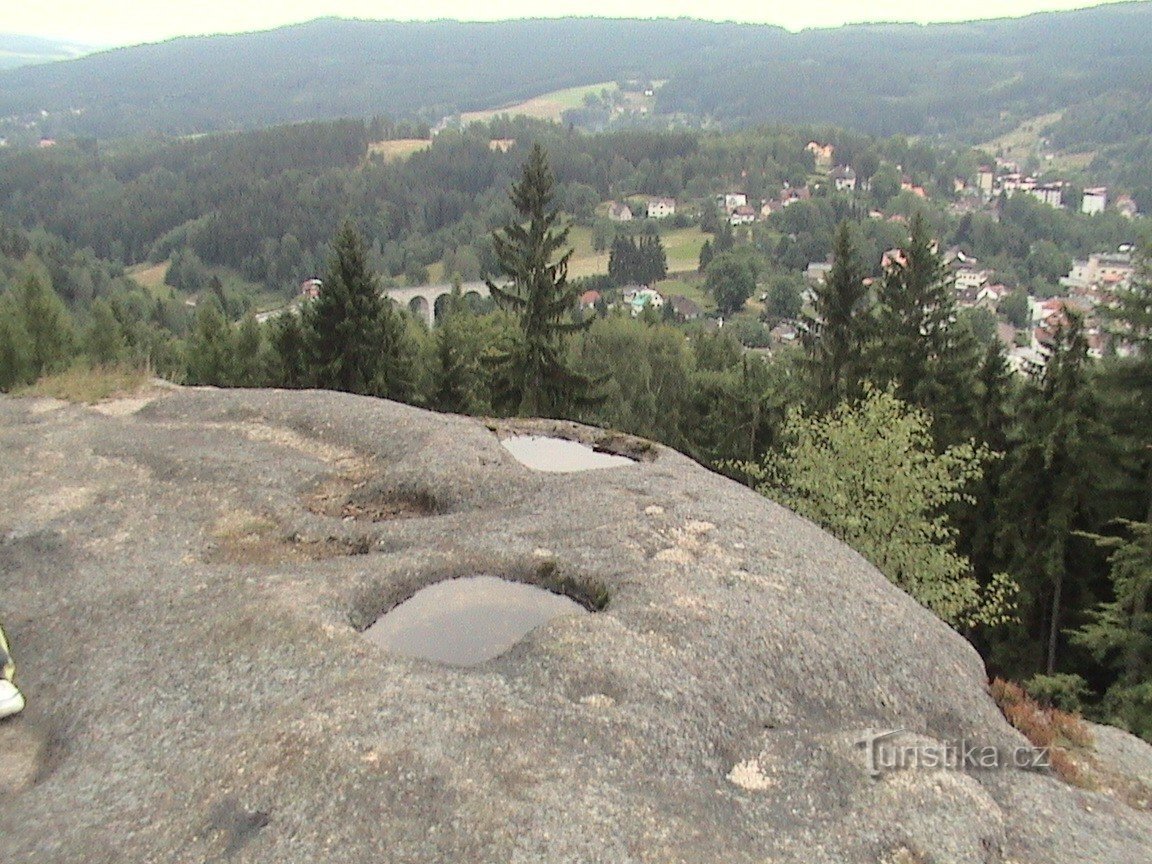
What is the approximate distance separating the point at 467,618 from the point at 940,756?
26.6 feet

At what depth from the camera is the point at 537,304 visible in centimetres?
4191

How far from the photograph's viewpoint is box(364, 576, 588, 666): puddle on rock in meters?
15.9

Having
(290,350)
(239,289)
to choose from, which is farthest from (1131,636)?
(239,289)

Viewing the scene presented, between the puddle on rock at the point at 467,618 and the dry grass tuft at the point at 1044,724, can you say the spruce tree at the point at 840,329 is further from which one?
the puddle on rock at the point at 467,618

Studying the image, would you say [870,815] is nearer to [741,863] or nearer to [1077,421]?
[741,863]

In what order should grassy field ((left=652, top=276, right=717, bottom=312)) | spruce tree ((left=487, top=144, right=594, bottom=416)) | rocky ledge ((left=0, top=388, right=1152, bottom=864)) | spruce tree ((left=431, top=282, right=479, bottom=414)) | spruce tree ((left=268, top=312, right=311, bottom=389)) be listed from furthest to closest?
1. grassy field ((left=652, top=276, right=717, bottom=312))
2. spruce tree ((left=431, top=282, right=479, bottom=414))
3. spruce tree ((left=268, top=312, right=311, bottom=389))
4. spruce tree ((left=487, top=144, right=594, bottom=416))
5. rocky ledge ((left=0, top=388, right=1152, bottom=864))

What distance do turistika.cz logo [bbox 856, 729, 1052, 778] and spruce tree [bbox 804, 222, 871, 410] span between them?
101 ft

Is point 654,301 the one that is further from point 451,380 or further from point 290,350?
point 290,350

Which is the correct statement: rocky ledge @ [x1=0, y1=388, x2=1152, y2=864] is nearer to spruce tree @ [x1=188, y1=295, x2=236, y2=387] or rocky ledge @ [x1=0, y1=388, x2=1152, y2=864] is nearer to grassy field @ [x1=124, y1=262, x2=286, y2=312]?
spruce tree @ [x1=188, y1=295, x2=236, y2=387]

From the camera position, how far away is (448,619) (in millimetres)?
16828

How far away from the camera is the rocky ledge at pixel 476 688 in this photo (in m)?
11.4

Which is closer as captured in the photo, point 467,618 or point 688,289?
point 467,618

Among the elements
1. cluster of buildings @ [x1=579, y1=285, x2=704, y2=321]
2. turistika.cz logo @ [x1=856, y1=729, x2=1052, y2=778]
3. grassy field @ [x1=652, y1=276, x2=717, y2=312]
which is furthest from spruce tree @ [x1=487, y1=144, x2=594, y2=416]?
grassy field @ [x1=652, y1=276, x2=717, y2=312]

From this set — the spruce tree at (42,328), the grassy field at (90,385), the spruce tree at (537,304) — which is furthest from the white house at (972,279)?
the grassy field at (90,385)
